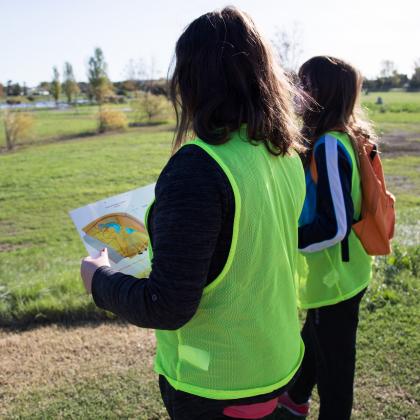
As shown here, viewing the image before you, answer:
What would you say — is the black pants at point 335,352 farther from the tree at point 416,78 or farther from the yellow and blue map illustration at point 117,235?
the tree at point 416,78

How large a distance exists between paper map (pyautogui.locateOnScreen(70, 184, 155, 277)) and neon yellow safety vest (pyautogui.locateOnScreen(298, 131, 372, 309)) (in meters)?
0.84

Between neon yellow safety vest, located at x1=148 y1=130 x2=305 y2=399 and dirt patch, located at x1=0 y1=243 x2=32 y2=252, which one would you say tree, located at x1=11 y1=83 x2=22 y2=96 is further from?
neon yellow safety vest, located at x1=148 y1=130 x2=305 y2=399

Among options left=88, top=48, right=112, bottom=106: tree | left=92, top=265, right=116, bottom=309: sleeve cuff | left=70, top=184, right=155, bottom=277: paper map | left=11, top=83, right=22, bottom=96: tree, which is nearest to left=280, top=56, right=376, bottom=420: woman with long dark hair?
left=70, top=184, right=155, bottom=277: paper map

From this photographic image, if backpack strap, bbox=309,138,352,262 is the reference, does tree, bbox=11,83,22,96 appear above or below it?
above

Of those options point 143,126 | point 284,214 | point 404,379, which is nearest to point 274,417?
point 404,379

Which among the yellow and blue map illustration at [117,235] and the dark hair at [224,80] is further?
the yellow and blue map illustration at [117,235]

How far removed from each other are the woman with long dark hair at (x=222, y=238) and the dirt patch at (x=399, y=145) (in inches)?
709

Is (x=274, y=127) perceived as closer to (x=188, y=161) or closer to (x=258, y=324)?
(x=188, y=161)

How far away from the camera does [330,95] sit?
2.40m

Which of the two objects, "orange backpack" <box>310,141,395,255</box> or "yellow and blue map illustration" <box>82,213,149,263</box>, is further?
"orange backpack" <box>310,141,395,255</box>

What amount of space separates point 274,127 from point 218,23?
34 cm

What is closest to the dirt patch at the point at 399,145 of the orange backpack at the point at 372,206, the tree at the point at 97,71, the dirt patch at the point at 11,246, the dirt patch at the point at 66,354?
the dirt patch at the point at 11,246

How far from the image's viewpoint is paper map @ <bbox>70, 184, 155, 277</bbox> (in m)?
2.00

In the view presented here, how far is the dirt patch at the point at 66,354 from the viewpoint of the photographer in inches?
129
